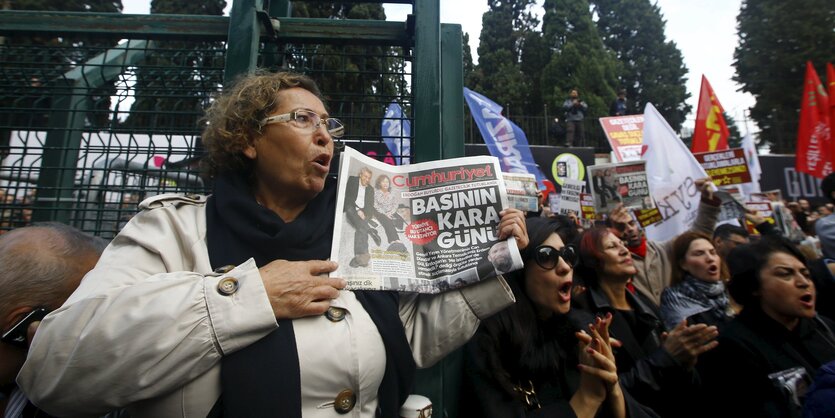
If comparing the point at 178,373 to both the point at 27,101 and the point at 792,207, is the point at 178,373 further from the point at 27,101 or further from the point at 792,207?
the point at 792,207

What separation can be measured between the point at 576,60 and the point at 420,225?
26.4 m

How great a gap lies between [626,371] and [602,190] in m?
2.14

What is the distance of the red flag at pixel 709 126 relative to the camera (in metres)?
6.91

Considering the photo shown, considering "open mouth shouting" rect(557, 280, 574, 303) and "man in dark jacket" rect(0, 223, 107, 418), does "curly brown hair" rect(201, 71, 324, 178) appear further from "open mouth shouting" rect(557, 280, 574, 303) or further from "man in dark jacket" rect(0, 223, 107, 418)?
"open mouth shouting" rect(557, 280, 574, 303)

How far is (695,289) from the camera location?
119 inches

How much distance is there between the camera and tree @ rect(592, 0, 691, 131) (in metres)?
31.1

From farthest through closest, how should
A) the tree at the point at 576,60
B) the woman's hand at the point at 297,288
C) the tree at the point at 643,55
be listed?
1. the tree at the point at 643,55
2. the tree at the point at 576,60
3. the woman's hand at the point at 297,288

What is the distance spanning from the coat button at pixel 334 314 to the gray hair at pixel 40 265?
91cm

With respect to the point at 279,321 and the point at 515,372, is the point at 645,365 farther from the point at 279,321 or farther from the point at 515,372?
the point at 279,321

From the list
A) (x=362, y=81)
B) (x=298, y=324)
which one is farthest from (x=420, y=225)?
(x=362, y=81)

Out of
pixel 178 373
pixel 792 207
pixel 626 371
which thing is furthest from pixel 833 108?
pixel 178 373

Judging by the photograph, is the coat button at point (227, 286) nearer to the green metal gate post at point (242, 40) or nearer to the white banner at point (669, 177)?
the green metal gate post at point (242, 40)

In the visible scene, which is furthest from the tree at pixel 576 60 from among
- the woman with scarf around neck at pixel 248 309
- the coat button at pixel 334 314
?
the coat button at pixel 334 314

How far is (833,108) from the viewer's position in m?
6.67
